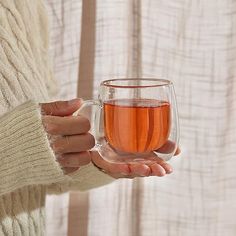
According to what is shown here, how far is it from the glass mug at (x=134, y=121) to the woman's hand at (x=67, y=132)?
0.02 meters

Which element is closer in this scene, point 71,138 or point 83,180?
point 71,138

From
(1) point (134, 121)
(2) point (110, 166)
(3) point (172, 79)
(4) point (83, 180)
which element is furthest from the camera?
(3) point (172, 79)

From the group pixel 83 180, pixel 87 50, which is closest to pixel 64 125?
pixel 83 180

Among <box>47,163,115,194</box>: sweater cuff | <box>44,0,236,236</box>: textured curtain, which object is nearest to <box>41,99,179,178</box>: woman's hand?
<box>47,163,115,194</box>: sweater cuff

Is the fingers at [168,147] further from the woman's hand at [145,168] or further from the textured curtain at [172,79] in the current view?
the textured curtain at [172,79]

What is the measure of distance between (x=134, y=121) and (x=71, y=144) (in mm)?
96

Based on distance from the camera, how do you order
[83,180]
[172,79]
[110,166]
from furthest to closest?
[172,79], [83,180], [110,166]

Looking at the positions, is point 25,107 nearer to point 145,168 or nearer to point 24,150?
point 24,150

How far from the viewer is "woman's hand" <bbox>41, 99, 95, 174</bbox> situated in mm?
690

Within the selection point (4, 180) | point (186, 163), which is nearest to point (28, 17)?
point (4, 180)

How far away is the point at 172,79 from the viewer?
111 cm

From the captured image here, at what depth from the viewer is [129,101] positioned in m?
0.68

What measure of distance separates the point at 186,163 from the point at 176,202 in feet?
0.30

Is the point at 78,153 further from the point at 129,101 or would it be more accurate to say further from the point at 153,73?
the point at 153,73
